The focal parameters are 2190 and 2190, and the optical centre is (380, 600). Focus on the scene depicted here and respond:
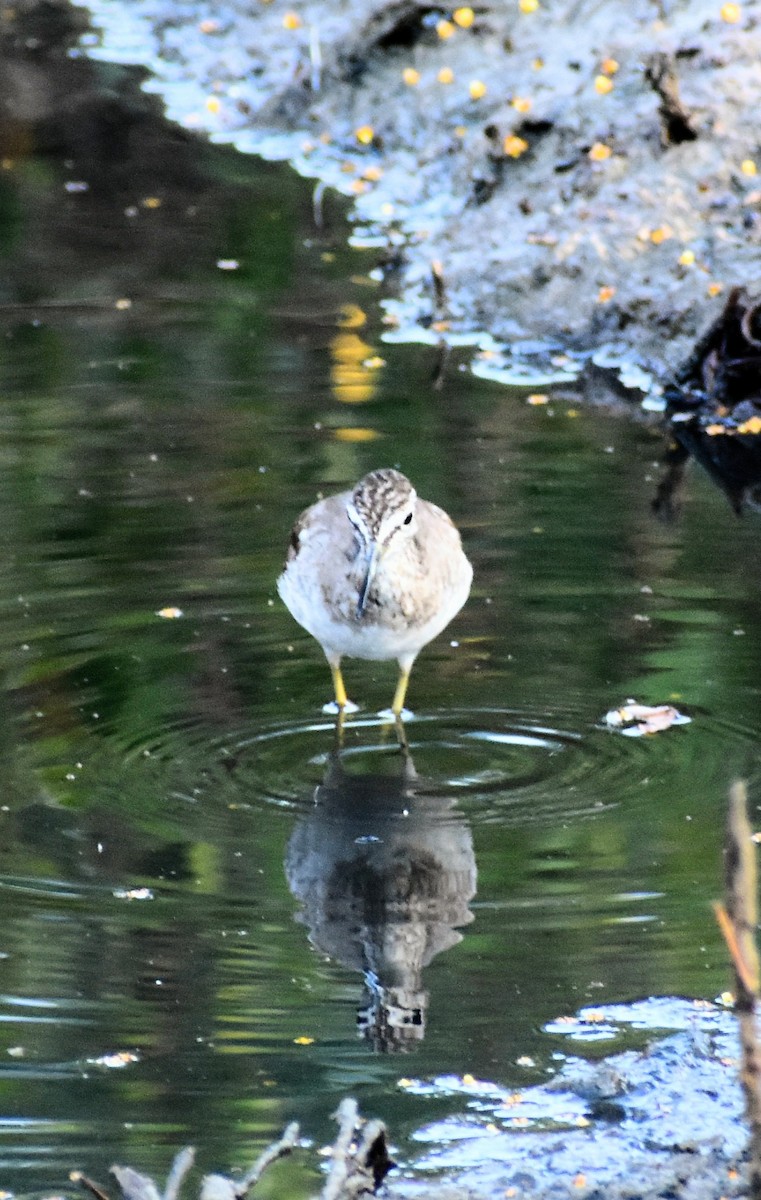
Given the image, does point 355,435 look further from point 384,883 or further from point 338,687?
point 384,883

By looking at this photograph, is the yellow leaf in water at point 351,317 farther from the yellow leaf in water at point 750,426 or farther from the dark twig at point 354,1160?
the dark twig at point 354,1160

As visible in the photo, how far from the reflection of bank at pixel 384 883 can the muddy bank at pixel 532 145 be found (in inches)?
196

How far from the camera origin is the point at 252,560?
910 cm

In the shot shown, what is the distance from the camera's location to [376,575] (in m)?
7.43

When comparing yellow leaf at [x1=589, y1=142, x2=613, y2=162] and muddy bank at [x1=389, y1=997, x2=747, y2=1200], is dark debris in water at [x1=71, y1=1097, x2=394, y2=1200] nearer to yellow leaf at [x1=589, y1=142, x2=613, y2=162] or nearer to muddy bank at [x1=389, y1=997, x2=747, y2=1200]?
muddy bank at [x1=389, y1=997, x2=747, y2=1200]

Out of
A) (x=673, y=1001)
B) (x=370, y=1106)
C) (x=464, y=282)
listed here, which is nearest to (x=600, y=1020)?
(x=673, y=1001)

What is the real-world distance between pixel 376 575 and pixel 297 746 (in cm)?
70

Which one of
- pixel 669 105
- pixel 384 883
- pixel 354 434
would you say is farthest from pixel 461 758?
pixel 669 105

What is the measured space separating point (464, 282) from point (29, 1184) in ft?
27.7

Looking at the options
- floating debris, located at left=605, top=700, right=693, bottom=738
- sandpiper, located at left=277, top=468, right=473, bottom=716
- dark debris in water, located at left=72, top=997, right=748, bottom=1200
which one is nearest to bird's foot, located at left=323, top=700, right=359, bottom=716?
sandpiper, located at left=277, top=468, right=473, bottom=716

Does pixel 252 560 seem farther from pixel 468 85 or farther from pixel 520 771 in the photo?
pixel 468 85

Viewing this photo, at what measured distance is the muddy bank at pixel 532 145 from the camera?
12133 millimetres

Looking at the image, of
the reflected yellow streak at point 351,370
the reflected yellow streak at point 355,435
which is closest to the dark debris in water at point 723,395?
the reflected yellow streak at point 355,435

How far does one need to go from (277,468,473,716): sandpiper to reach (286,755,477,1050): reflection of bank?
470mm
